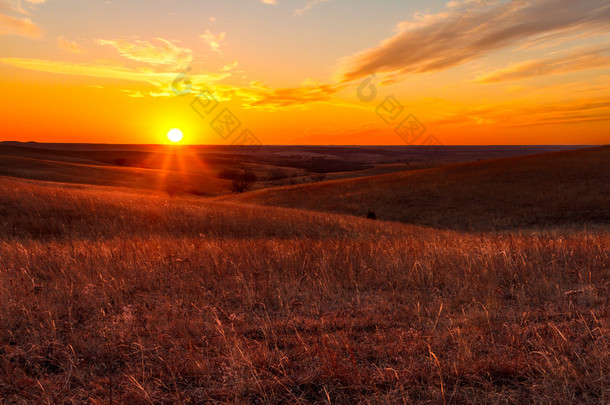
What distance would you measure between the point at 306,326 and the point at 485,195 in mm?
34520

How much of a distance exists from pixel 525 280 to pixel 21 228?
15105mm

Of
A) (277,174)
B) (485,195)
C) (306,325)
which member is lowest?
(485,195)

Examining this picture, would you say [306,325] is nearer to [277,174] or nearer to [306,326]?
[306,326]

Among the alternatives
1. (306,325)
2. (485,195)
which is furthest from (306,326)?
(485,195)

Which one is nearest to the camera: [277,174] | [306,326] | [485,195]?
[306,326]

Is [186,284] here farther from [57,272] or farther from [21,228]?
[21,228]

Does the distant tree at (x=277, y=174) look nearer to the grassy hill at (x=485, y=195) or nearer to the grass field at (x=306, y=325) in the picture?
the grassy hill at (x=485, y=195)

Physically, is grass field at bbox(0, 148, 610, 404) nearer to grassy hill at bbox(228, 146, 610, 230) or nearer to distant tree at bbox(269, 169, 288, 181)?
grassy hill at bbox(228, 146, 610, 230)

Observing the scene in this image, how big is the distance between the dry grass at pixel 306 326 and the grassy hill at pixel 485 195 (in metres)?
19.4

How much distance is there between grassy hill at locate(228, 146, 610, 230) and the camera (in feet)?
88.8

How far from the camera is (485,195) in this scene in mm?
34125

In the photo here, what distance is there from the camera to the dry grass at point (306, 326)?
9.30ft

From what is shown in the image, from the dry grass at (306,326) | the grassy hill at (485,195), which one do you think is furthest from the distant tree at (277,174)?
the dry grass at (306,326)

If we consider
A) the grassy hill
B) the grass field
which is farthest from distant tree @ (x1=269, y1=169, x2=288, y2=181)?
the grass field
